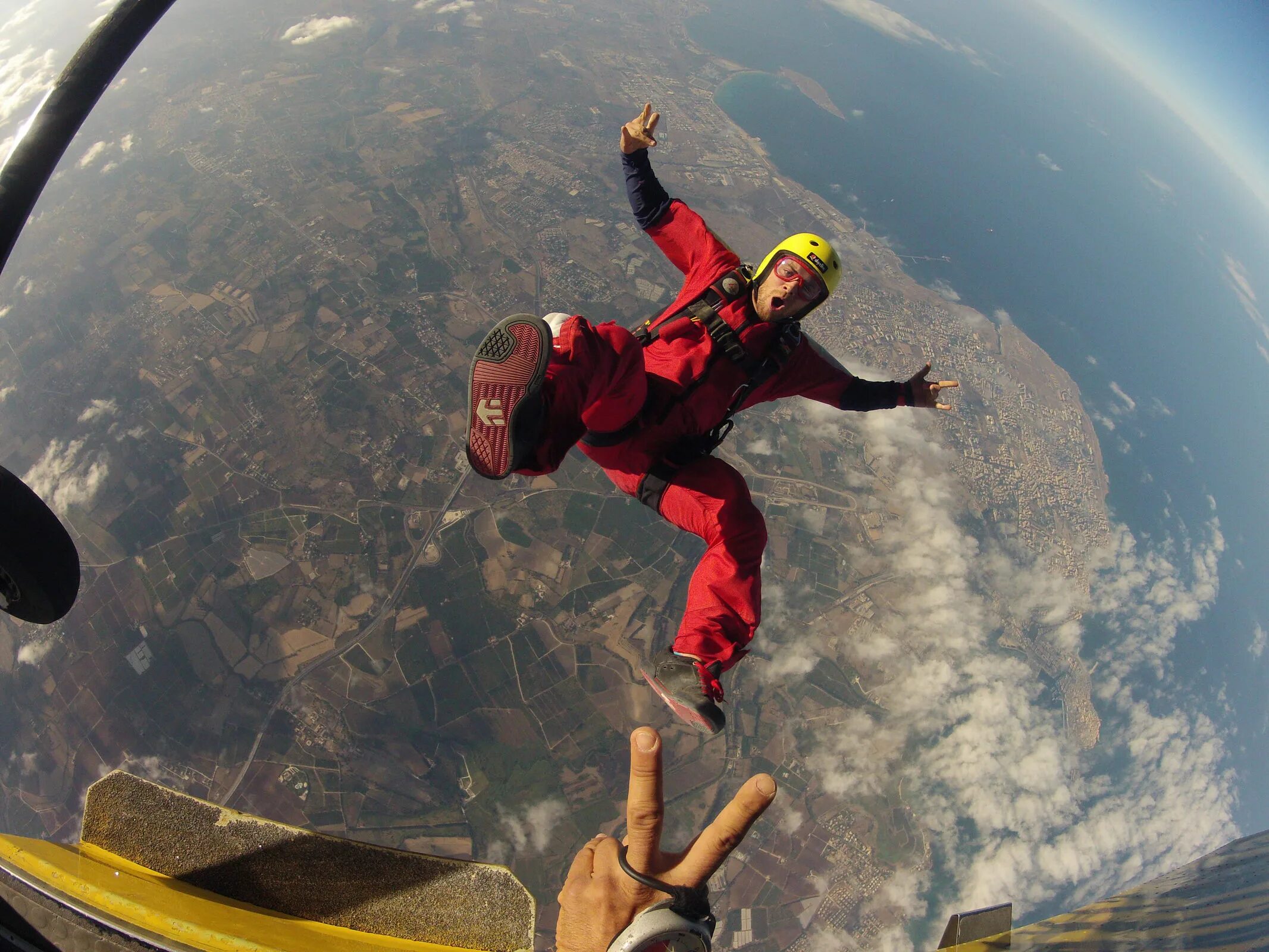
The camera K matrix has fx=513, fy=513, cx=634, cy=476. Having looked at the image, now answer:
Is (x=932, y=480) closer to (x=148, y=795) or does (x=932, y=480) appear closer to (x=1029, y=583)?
(x=1029, y=583)

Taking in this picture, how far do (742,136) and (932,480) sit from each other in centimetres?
2809

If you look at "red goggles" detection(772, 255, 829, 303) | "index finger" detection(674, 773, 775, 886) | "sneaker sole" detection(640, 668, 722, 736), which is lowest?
"sneaker sole" detection(640, 668, 722, 736)

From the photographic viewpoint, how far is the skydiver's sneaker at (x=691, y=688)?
214 centimetres

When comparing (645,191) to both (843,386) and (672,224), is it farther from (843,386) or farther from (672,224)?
(843,386)

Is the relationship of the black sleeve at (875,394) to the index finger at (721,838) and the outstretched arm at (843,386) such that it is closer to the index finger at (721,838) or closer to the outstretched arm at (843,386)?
the outstretched arm at (843,386)

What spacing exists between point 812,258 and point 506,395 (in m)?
1.98

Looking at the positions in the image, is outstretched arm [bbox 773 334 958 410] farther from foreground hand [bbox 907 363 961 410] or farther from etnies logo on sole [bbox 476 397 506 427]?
etnies logo on sole [bbox 476 397 506 427]

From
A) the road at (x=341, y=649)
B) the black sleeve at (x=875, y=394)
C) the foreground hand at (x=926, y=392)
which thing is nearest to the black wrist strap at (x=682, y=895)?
the black sleeve at (x=875, y=394)

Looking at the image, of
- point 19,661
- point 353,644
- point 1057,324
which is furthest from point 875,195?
point 19,661

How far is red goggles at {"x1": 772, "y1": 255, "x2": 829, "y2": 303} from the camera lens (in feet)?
9.43

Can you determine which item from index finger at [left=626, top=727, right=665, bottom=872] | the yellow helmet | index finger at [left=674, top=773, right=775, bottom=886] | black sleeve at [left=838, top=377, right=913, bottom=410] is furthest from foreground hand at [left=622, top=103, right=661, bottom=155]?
index finger at [left=674, top=773, right=775, bottom=886]

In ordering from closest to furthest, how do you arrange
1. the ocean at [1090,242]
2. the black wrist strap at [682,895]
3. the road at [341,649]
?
the black wrist strap at [682,895] → the road at [341,649] → the ocean at [1090,242]

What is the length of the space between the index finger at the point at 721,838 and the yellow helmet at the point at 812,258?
246cm

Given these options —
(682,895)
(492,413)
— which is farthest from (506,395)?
(682,895)
